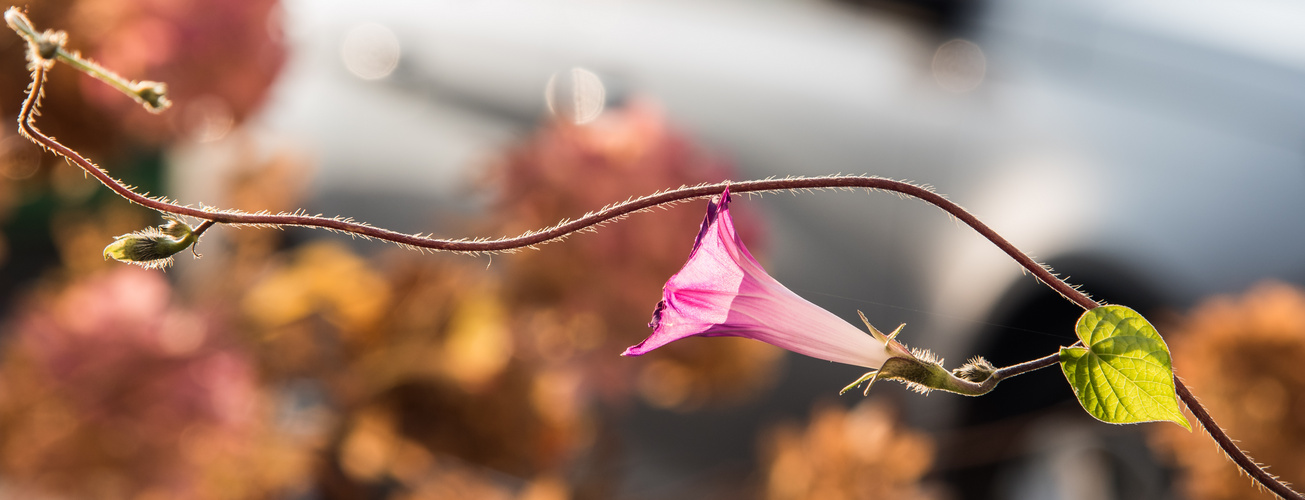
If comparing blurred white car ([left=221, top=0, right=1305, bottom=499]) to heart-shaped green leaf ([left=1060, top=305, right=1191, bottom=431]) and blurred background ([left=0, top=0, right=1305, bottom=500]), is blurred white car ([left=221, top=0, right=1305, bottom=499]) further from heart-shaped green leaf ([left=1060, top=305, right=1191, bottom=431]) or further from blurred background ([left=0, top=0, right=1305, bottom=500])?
heart-shaped green leaf ([left=1060, top=305, right=1191, bottom=431])

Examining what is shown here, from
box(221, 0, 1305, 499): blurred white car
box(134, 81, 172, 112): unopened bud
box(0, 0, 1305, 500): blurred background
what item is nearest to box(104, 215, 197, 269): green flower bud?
box(134, 81, 172, 112): unopened bud

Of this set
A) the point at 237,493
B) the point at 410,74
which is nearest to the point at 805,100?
the point at 410,74

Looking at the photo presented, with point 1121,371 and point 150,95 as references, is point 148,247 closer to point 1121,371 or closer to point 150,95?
point 150,95

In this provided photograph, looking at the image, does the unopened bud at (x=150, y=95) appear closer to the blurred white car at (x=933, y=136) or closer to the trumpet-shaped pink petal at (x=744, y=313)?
the trumpet-shaped pink petal at (x=744, y=313)

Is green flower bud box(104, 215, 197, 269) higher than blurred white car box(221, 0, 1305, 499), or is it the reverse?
blurred white car box(221, 0, 1305, 499)

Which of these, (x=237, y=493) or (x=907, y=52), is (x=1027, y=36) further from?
(x=237, y=493)

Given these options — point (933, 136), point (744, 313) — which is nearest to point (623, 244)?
point (744, 313)
